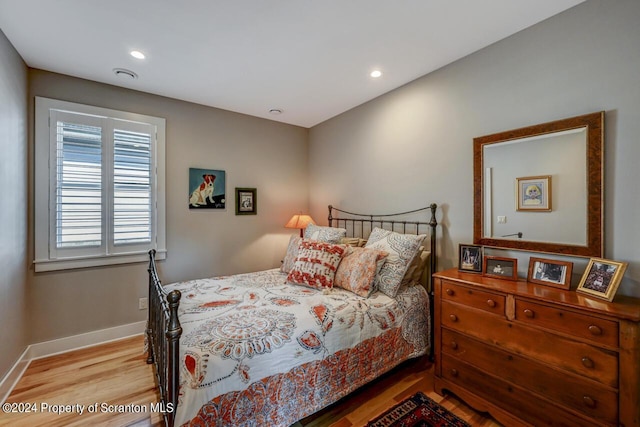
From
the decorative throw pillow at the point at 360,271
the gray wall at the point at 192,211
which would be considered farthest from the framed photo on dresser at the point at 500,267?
the gray wall at the point at 192,211

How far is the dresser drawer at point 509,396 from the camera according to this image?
1.40 m

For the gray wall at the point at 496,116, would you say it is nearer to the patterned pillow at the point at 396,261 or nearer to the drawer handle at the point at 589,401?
the patterned pillow at the point at 396,261

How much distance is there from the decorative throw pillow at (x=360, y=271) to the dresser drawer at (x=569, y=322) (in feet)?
3.04

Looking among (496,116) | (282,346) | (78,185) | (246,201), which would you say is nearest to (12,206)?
(78,185)

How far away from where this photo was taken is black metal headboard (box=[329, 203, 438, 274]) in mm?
2424

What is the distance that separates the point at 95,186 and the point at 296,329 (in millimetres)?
2474

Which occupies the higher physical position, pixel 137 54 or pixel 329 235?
pixel 137 54

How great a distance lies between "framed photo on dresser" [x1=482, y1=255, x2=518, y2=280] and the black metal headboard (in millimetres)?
520

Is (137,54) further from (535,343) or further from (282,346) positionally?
(535,343)

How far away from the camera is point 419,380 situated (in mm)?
2113

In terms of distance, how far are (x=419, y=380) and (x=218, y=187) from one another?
113 inches

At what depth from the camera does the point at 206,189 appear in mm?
3256

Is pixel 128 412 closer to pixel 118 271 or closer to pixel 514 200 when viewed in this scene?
pixel 118 271

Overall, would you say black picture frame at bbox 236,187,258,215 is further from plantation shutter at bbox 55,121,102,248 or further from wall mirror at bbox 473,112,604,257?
wall mirror at bbox 473,112,604,257
